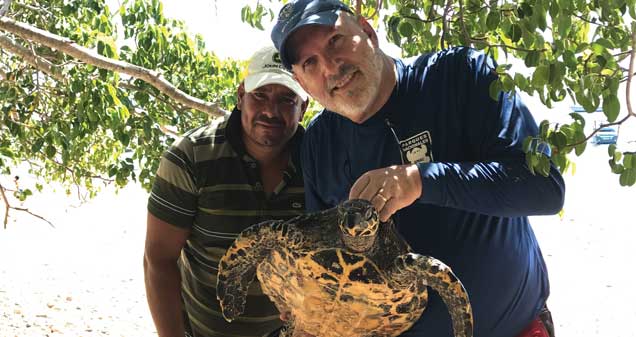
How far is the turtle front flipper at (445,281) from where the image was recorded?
4.57ft

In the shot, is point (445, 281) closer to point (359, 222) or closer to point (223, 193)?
point (359, 222)

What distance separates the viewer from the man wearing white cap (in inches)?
83.2

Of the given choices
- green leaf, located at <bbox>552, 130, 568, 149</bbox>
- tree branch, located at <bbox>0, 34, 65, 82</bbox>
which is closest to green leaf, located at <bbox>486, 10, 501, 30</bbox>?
green leaf, located at <bbox>552, 130, 568, 149</bbox>

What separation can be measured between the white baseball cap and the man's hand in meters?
Result: 0.84

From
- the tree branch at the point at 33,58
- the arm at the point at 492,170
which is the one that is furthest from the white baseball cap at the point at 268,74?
the tree branch at the point at 33,58

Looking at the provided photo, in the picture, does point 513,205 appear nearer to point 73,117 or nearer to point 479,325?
point 479,325

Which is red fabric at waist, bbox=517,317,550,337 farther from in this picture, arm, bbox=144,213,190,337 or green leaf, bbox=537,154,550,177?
arm, bbox=144,213,190,337

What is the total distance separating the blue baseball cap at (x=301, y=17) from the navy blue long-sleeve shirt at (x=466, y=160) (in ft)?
0.81

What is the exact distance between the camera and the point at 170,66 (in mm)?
3729

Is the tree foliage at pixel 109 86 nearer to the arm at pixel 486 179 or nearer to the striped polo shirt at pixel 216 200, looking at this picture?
the striped polo shirt at pixel 216 200

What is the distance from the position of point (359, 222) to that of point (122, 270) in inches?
326

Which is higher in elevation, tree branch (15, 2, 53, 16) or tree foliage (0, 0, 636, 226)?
tree branch (15, 2, 53, 16)

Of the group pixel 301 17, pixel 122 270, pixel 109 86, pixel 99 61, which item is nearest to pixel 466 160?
pixel 301 17

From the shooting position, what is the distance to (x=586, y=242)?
962cm
